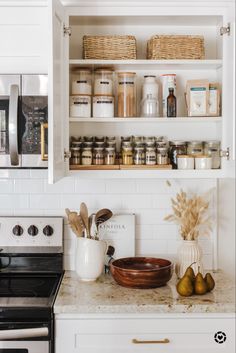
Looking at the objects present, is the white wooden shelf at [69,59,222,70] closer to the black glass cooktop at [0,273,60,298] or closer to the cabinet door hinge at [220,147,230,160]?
the cabinet door hinge at [220,147,230,160]

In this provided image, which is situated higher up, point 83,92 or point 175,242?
point 83,92

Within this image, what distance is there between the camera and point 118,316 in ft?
7.61

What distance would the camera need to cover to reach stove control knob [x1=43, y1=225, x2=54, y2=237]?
284 cm

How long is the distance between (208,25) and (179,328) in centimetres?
155

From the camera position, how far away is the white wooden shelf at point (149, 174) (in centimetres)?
264

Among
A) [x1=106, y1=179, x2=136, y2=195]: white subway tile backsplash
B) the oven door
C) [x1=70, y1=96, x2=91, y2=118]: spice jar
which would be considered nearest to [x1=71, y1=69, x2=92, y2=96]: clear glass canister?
[x1=70, y1=96, x2=91, y2=118]: spice jar

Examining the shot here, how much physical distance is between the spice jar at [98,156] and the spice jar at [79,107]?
0.17 metres

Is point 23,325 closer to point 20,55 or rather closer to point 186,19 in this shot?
point 20,55

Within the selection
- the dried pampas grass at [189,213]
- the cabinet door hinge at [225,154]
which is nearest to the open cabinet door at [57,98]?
the dried pampas grass at [189,213]

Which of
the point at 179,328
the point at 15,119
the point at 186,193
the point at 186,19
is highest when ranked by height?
the point at 186,19

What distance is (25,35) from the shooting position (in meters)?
2.57

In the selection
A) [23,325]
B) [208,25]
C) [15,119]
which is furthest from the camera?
[208,25]

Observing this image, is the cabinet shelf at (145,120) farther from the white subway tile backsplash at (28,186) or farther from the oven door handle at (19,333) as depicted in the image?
the oven door handle at (19,333)

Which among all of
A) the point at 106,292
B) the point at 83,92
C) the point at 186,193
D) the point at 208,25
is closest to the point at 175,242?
the point at 186,193
